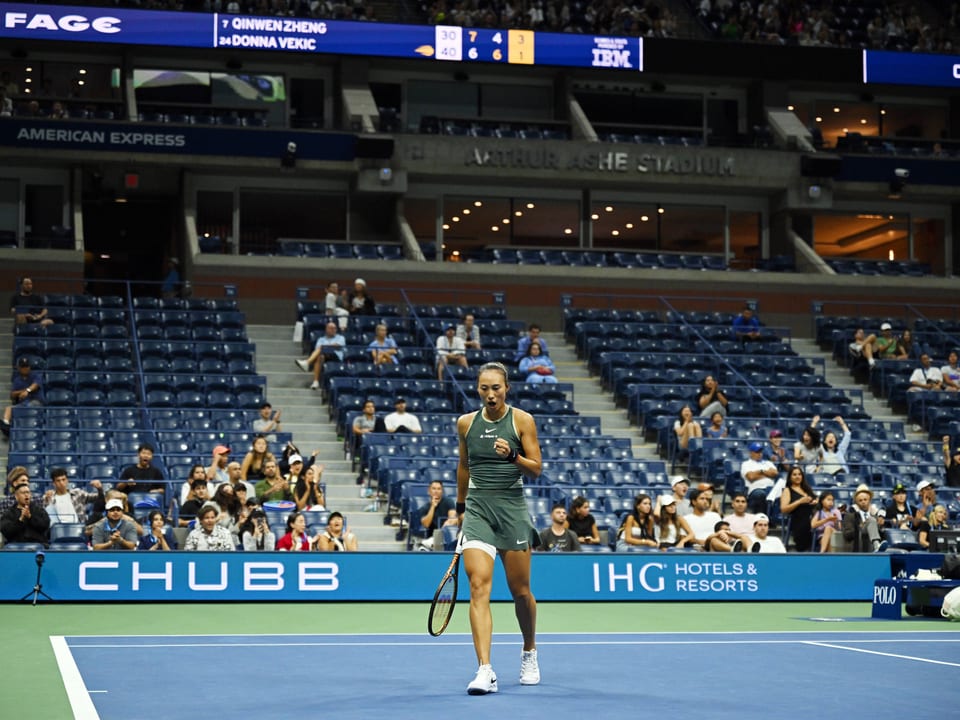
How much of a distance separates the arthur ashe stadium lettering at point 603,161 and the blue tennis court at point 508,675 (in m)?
19.6

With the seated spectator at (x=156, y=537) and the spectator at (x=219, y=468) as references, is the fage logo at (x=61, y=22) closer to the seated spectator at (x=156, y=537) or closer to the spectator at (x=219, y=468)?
the spectator at (x=219, y=468)

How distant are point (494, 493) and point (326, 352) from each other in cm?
1612

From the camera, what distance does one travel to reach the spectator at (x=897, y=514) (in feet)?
61.9

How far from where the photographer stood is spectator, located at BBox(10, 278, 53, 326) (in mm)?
24062

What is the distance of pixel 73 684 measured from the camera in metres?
8.25

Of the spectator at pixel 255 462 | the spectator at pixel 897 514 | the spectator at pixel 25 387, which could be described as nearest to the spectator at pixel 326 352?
the spectator at pixel 25 387

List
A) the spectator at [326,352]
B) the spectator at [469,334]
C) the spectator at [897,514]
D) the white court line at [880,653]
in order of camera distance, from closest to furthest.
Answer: the white court line at [880,653], the spectator at [897,514], the spectator at [326,352], the spectator at [469,334]

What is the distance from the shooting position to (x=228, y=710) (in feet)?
23.8

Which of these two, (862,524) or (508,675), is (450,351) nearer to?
(862,524)

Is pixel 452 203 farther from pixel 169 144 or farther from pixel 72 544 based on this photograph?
pixel 72 544

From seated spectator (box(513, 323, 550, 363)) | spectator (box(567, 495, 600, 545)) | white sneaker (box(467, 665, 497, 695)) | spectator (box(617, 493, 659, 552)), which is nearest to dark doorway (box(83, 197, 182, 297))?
seated spectator (box(513, 323, 550, 363))

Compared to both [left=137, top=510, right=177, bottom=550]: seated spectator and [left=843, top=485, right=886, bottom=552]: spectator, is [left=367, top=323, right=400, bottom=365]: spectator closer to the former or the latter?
[left=137, top=510, right=177, bottom=550]: seated spectator

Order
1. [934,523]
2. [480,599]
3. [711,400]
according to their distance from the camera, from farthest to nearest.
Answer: [711,400] < [934,523] < [480,599]

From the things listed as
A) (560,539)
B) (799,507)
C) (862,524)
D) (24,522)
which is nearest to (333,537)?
(560,539)
